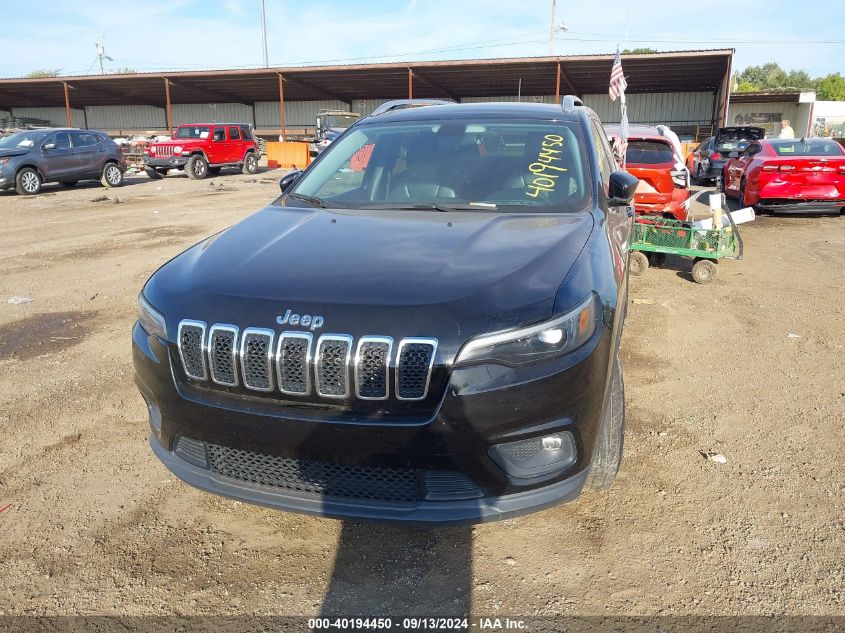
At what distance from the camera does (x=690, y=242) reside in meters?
7.32

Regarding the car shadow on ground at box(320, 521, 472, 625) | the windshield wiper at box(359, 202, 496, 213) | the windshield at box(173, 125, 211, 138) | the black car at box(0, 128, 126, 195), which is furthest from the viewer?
the windshield at box(173, 125, 211, 138)

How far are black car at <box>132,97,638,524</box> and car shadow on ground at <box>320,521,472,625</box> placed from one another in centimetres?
34

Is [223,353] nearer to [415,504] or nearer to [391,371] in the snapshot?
[391,371]

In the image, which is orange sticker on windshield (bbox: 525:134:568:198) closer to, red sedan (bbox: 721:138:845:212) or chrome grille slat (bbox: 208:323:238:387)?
chrome grille slat (bbox: 208:323:238:387)

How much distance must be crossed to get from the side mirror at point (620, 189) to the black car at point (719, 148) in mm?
16480

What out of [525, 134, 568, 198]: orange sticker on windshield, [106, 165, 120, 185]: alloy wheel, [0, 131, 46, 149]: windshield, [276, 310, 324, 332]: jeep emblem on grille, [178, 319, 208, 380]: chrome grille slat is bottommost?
[106, 165, 120, 185]: alloy wheel

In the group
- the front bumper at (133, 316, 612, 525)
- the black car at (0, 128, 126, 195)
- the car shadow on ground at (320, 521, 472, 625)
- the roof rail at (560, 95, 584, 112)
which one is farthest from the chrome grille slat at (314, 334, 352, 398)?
the black car at (0, 128, 126, 195)

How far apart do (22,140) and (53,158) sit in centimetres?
78

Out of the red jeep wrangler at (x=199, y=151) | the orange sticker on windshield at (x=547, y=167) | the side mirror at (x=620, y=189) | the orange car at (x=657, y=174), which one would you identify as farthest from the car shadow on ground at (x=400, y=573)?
the red jeep wrangler at (x=199, y=151)

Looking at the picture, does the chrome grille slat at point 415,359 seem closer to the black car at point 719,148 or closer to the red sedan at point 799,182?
the red sedan at point 799,182

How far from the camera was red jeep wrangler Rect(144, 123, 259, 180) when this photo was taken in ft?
73.0

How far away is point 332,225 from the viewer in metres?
3.17

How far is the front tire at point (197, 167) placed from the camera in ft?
73.6

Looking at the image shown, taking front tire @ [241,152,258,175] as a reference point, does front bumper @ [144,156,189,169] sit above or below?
above
